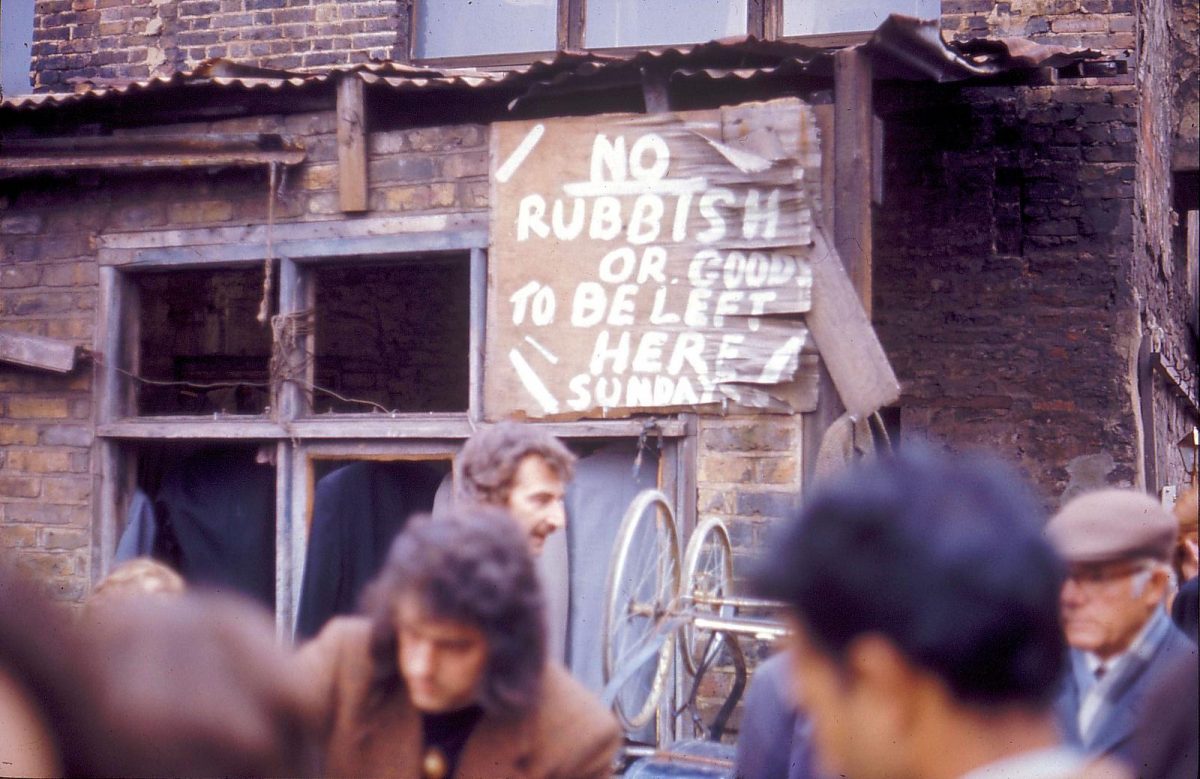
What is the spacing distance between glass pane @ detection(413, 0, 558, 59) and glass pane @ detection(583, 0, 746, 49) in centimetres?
25

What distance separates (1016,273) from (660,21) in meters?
2.25

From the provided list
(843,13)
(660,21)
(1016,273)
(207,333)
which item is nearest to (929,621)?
(1016,273)

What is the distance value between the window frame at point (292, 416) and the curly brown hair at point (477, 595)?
255 centimetres

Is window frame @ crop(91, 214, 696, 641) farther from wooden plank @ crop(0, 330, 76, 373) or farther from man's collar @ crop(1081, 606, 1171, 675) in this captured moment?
man's collar @ crop(1081, 606, 1171, 675)

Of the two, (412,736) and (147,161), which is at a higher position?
(147,161)

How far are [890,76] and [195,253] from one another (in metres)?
3.10

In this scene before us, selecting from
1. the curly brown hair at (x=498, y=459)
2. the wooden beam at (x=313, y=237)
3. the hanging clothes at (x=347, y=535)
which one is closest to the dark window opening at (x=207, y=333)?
the wooden beam at (x=313, y=237)

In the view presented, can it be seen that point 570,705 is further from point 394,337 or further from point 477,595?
point 394,337

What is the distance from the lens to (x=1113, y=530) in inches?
94.9

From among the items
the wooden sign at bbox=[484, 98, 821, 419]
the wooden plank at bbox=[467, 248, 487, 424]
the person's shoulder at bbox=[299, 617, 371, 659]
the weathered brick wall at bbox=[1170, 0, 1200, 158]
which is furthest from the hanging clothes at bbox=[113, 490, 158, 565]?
the weathered brick wall at bbox=[1170, 0, 1200, 158]

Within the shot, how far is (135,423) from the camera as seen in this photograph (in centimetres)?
525

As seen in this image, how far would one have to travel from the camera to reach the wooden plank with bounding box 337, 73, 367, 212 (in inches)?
189

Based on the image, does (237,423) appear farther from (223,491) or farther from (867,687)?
(867,687)

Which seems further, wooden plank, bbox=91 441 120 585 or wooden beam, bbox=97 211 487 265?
wooden plank, bbox=91 441 120 585
